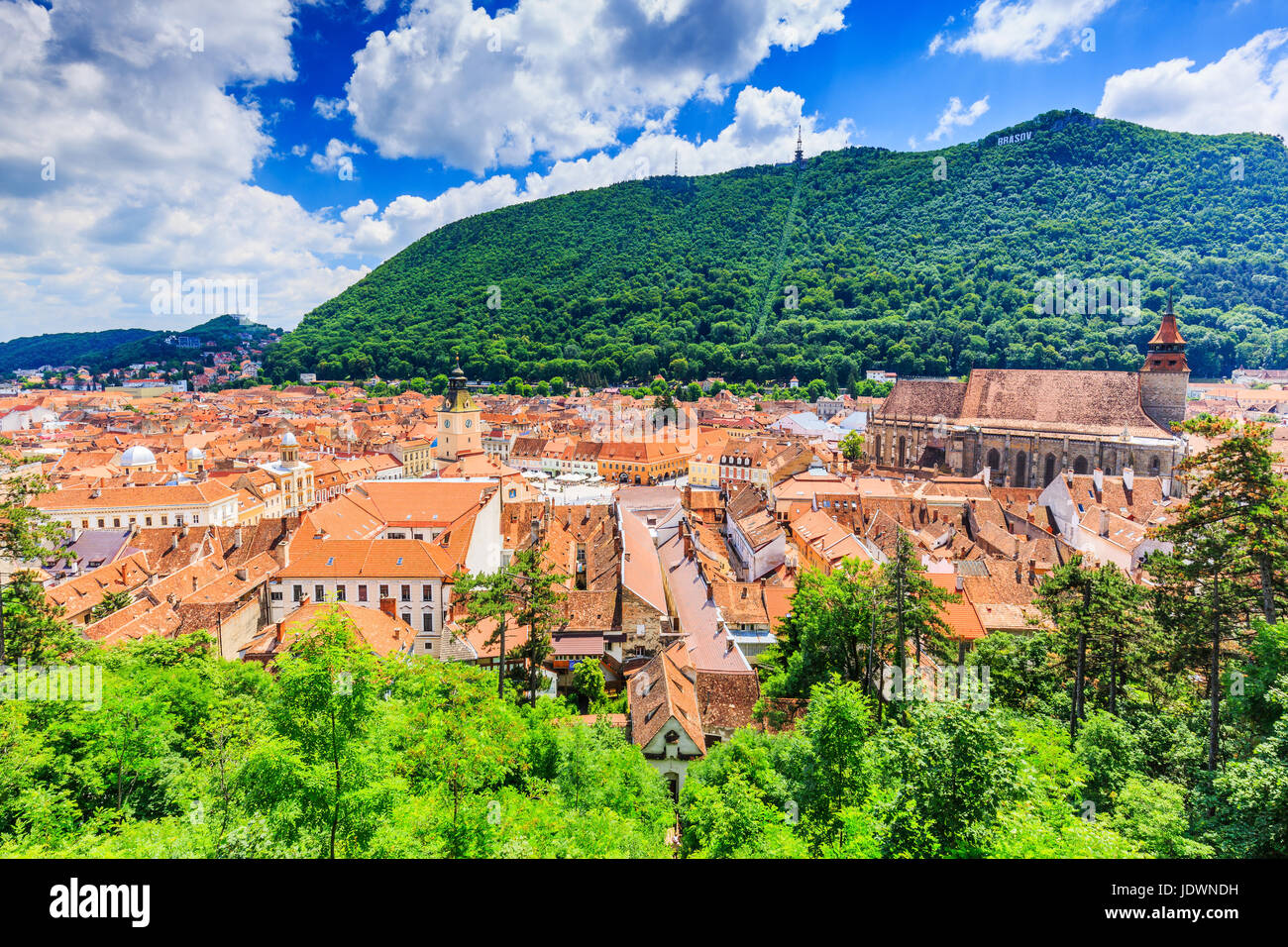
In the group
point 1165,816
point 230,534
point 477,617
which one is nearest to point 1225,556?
point 1165,816

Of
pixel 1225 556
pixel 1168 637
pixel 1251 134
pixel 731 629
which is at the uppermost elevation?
pixel 1251 134

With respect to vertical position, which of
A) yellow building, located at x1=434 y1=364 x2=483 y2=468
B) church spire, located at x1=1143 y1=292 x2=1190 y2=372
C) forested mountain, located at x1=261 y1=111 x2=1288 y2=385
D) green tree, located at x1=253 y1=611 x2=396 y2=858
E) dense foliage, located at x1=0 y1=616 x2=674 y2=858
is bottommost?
dense foliage, located at x1=0 y1=616 x2=674 y2=858

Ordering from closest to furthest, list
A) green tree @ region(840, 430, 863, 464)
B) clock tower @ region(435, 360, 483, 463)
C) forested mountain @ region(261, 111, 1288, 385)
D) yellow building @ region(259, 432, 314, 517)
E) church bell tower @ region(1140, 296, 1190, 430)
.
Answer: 1. yellow building @ region(259, 432, 314, 517)
2. church bell tower @ region(1140, 296, 1190, 430)
3. clock tower @ region(435, 360, 483, 463)
4. green tree @ region(840, 430, 863, 464)
5. forested mountain @ region(261, 111, 1288, 385)

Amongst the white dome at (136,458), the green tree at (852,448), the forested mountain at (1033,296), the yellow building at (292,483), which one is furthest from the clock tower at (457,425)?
the forested mountain at (1033,296)

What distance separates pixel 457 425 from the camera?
78.7 metres

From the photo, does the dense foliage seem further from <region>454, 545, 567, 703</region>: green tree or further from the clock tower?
the clock tower

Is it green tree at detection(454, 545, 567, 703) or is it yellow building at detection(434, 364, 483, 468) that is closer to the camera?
green tree at detection(454, 545, 567, 703)

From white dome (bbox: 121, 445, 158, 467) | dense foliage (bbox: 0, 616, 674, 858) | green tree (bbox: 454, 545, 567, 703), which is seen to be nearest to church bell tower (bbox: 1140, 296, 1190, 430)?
green tree (bbox: 454, 545, 567, 703)

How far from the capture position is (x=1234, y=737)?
16.4 m

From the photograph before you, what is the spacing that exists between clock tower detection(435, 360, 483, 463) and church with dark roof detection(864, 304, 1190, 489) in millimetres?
48757

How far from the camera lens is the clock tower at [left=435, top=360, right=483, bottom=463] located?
7869 cm

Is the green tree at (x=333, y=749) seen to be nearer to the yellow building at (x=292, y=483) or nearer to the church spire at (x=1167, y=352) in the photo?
the yellow building at (x=292, y=483)
